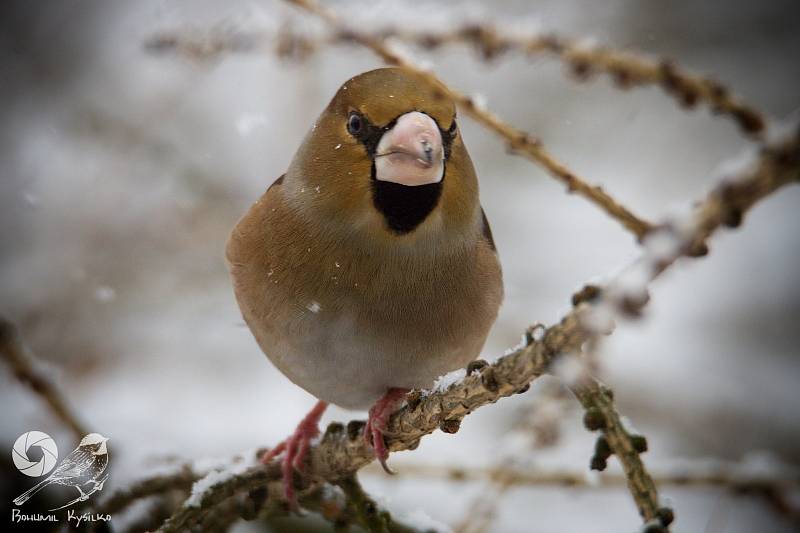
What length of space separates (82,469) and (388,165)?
4.67 feet

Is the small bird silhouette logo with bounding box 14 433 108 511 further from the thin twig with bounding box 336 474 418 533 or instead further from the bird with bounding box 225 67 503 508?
the thin twig with bounding box 336 474 418 533

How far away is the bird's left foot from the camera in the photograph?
7.04ft

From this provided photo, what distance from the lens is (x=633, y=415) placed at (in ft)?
16.4

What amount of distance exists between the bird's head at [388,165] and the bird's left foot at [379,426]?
1.63 feet

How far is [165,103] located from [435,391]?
383cm

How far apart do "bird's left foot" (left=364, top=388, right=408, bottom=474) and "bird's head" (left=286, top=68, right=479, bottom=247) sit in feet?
1.63

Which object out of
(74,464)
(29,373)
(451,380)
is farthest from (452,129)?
(74,464)

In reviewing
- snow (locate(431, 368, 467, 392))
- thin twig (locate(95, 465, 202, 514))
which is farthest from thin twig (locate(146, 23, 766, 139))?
thin twig (locate(95, 465, 202, 514))

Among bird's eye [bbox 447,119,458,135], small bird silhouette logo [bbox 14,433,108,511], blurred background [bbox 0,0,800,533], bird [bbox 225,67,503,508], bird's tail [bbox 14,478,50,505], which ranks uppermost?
blurred background [bbox 0,0,800,533]

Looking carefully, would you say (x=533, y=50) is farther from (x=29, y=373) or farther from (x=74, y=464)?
(x=74, y=464)

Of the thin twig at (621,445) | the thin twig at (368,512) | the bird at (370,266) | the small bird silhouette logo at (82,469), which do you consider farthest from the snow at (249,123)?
the thin twig at (621,445)

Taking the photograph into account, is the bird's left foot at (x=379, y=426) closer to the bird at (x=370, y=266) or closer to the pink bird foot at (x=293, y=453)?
the bird at (x=370, y=266)

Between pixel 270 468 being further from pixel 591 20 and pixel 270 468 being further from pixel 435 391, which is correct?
pixel 591 20

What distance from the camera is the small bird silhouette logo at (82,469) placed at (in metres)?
2.48
